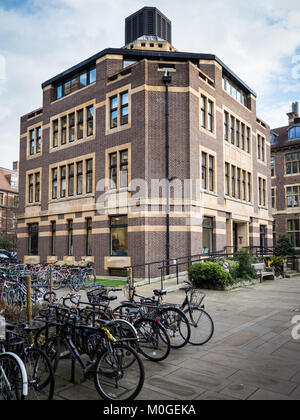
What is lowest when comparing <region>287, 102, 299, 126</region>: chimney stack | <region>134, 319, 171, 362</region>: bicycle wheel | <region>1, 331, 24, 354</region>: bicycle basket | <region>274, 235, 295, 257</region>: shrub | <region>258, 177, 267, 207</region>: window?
<region>134, 319, 171, 362</region>: bicycle wheel

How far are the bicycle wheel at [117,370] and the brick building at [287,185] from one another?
3761 cm

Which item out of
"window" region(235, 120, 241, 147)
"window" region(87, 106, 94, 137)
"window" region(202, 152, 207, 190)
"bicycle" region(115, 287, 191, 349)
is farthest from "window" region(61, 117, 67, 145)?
"bicycle" region(115, 287, 191, 349)

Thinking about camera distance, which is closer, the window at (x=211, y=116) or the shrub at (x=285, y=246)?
the window at (x=211, y=116)

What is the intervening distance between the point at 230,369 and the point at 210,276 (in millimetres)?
8237

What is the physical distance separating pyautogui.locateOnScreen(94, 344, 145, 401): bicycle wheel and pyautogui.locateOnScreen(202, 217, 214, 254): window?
49.8ft

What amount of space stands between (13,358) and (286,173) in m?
40.3

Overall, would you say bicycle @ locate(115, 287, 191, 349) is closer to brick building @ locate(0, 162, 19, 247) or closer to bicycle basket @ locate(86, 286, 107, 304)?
bicycle basket @ locate(86, 286, 107, 304)

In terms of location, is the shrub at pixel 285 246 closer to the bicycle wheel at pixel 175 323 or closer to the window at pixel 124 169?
the window at pixel 124 169

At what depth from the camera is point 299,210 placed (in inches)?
1517

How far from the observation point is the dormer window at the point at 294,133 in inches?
1577

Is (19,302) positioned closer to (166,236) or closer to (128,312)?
(128,312)

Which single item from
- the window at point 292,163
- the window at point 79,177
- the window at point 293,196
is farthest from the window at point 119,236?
the window at point 292,163

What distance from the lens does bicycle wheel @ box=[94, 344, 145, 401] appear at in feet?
13.9
